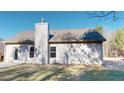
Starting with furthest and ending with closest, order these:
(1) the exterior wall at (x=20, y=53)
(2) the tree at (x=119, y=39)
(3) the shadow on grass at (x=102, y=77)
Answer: (2) the tree at (x=119, y=39), (1) the exterior wall at (x=20, y=53), (3) the shadow on grass at (x=102, y=77)

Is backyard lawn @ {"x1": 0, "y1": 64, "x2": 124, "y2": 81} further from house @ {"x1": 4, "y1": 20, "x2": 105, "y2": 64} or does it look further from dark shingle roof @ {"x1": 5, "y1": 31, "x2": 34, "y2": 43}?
dark shingle roof @ {"x1": 5, "y1": 31, "x2": 34, "y2": 43}

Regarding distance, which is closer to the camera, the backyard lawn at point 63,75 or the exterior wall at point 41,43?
the backyard lawn at point 63,75

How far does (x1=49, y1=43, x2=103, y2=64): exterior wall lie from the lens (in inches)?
420

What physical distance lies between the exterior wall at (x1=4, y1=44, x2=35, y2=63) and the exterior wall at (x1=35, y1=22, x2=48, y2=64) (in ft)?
2.87

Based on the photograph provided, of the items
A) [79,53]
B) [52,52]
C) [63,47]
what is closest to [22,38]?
[52,52]

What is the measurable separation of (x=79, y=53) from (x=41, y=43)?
109 inches

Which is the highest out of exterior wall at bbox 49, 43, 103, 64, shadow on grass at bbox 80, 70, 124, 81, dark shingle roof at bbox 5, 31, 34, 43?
dark shingle roof at bbox 5, 31, 34, 43

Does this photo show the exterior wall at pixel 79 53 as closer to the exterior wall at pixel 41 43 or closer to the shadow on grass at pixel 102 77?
the exterior wall at pixel 41 43

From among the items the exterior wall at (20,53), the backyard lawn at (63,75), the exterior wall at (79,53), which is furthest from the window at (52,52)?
the backyard lawn at (63,75)

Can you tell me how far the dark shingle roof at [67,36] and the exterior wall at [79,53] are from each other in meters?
0.43

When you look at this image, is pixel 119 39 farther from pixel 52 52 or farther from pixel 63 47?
pixel 52 52

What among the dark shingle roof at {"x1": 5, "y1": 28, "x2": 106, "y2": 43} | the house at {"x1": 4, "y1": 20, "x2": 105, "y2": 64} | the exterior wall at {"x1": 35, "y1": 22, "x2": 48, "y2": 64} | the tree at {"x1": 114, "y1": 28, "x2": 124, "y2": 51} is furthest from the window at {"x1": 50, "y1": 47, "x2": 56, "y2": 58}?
the tree at {"x1": 114, "y1": 28, "x2": 124, "y2": 51}

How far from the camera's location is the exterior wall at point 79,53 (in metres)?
10.7
